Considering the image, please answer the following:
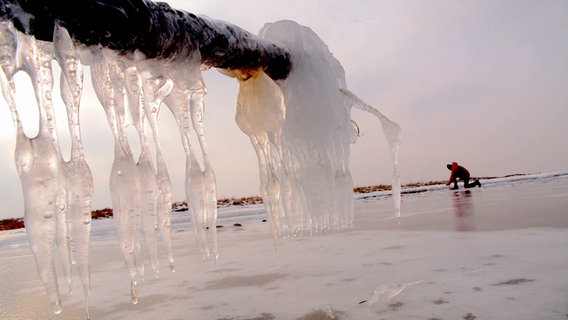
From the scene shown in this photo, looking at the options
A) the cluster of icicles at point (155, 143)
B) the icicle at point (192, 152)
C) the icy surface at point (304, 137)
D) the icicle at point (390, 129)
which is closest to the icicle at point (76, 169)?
the cluster of icicles at point (155, 143)

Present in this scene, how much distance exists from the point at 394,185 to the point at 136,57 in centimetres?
239

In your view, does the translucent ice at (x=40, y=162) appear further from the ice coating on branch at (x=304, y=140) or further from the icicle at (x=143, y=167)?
the ice coating on branch at (x=304, y=140)

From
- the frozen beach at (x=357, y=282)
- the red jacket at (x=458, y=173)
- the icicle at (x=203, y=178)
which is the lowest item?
the frozen beach at (x=357, y=282)

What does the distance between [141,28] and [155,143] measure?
1.34 feet

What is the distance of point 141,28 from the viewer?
1.35m

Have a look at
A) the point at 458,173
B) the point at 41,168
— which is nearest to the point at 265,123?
the point at 41,168

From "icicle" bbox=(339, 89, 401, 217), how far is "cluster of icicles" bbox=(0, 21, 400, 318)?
Answer: 0.09 metres

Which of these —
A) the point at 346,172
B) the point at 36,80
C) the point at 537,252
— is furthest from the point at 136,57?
the point at 537,252

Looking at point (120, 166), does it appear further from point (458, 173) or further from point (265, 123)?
point (458, 173)

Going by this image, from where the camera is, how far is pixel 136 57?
4.83 feet

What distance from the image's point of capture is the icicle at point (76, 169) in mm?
1200

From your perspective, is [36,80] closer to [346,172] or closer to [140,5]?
[140,5]

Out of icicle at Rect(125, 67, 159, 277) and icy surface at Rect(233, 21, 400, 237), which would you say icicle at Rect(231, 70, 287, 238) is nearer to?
icy surface at Rect(233, 21, 400, 237)

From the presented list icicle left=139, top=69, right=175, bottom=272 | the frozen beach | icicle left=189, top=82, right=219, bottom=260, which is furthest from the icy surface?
icicle left=139, top=69, right=175, bottom=272
